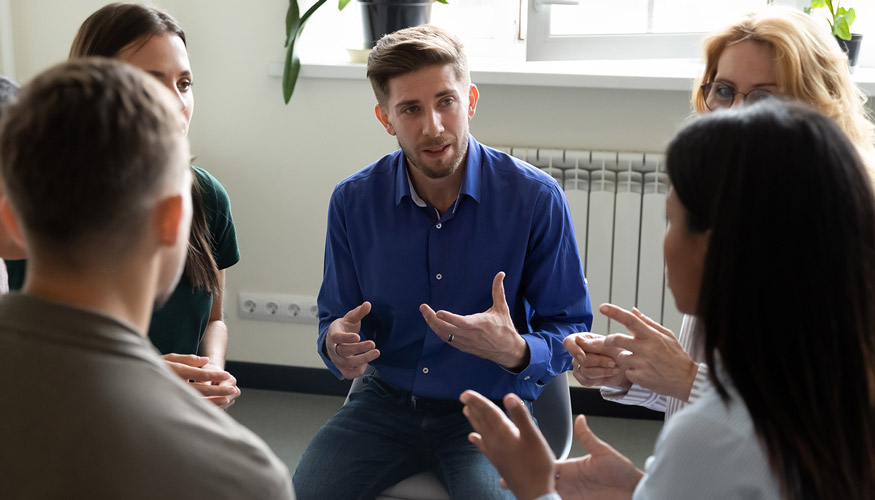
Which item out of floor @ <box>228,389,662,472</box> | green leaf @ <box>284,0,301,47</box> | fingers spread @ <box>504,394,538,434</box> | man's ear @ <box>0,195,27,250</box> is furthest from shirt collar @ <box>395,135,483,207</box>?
floor @ <box>228,389,662,472</box>

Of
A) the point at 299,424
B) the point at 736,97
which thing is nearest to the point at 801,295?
the point at 736,97

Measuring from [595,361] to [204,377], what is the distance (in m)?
0.74

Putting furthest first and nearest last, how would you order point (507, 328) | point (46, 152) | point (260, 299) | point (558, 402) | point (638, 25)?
point (260, 299) → point (638, 25) → point (558, 402) → point (507, 328) → point (46, 152)

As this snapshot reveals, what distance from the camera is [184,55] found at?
5.88 ft

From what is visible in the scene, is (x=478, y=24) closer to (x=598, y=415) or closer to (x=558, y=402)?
(x=598, y=415)

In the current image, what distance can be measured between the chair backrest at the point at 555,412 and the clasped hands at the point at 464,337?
16cm

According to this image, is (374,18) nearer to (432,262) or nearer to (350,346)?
(432,262)

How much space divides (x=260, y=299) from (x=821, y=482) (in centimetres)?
242

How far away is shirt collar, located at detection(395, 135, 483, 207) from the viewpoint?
1881 millimetres

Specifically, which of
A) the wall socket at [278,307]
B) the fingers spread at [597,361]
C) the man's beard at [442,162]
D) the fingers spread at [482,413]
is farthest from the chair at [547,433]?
the wall socket at [278,307]

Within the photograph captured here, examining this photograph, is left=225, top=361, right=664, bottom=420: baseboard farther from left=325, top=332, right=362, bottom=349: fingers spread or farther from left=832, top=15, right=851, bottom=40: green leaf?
left=832, top=15, right=851, bottom=40: green leaf

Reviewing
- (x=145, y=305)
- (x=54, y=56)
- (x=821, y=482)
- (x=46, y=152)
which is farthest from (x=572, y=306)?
(x=54, y=56)

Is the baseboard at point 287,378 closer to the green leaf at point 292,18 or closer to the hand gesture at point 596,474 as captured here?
the green leaf at point 292,18

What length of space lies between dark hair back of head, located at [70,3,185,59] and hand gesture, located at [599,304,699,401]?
3.57 ft
